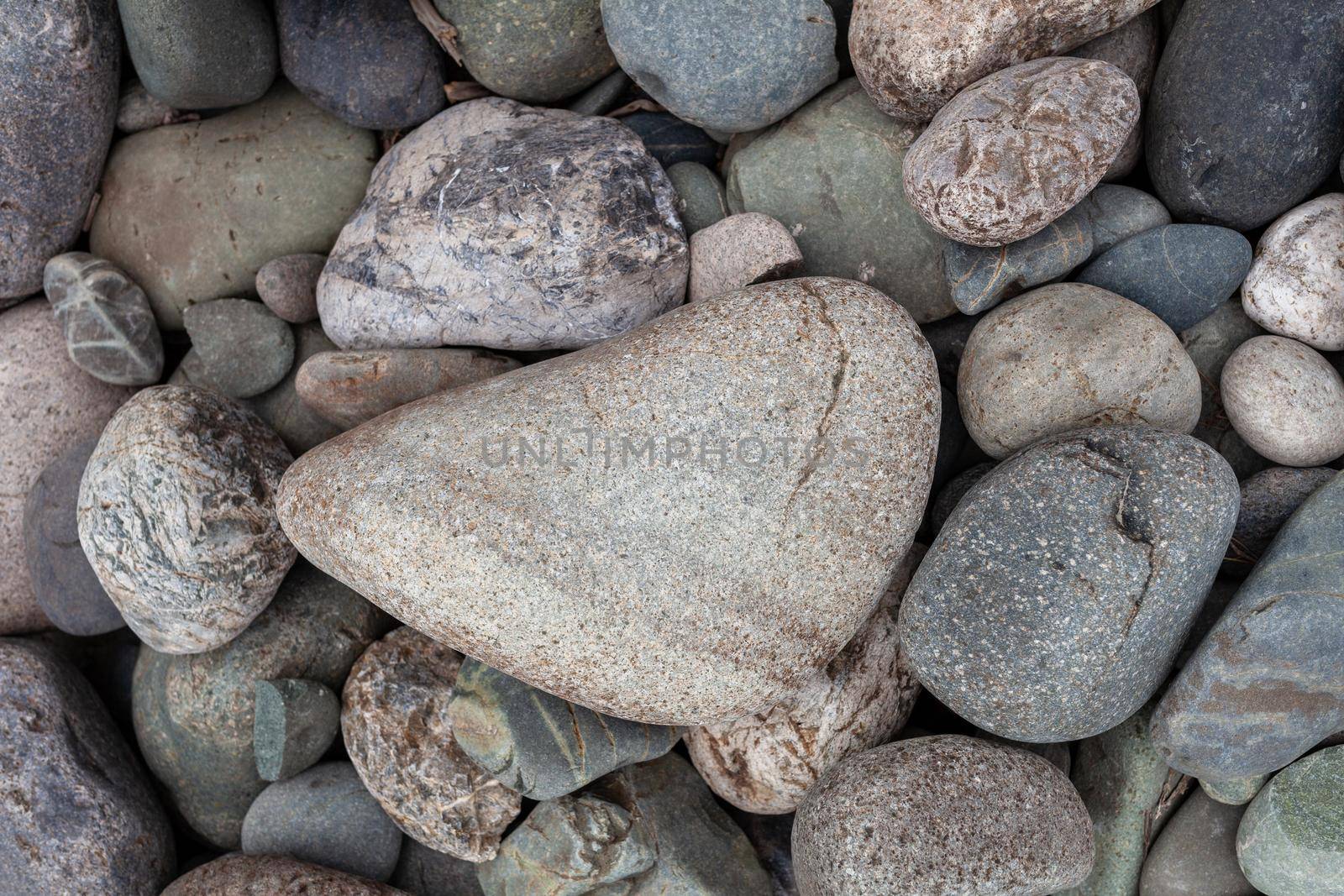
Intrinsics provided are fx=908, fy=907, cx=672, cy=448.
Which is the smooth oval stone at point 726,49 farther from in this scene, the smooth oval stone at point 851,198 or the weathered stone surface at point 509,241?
the weathered stone surface at point 509,241

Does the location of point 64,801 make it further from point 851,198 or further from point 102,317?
point 851,198

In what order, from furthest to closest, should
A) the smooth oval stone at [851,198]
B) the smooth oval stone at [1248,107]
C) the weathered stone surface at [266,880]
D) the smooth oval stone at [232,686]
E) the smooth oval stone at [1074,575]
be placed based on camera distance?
the smooth oval stone at [232,686]
the smooth oval stone at [851,198]
the weathered stone surface at [266,880]
the smooth oval stone at [1248,107]
the smooth oval stone at [1074,575]

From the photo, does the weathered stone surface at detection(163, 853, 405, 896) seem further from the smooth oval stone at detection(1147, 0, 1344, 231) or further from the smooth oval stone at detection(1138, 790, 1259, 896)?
the smooth oval stone at detection(1147, 0, 1344, 231)

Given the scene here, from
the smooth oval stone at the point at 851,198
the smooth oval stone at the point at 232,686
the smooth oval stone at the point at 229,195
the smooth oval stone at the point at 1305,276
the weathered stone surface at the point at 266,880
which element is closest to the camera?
the smooth oval stone at the point at 1305,276

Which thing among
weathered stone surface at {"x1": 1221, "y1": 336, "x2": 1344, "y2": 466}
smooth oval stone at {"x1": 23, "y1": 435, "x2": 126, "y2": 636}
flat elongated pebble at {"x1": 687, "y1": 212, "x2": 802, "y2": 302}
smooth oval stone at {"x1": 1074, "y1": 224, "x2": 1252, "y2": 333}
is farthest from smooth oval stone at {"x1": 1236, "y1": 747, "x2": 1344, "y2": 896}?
smooth oval stone at {"x1": 23, "y1": 435, "x2": 126, "y2": 636}

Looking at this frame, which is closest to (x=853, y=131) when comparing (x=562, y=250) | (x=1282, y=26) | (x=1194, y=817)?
(x=562, y=250)

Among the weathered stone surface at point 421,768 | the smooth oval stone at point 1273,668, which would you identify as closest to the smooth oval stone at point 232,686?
the weathered stone surface at point 421,768

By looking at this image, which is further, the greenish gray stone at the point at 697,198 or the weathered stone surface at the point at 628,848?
the greenish gray stone at the point at 697,198

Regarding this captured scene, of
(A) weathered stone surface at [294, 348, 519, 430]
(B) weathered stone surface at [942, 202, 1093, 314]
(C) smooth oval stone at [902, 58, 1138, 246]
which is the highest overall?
(C) smooth oval stone at [902, 58, 1138, 246]
